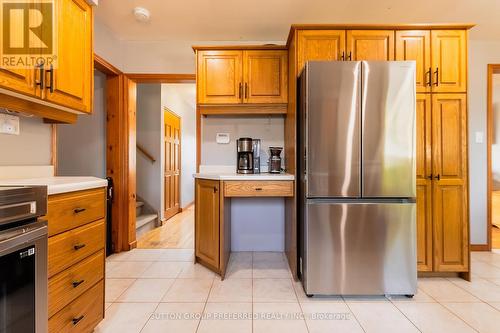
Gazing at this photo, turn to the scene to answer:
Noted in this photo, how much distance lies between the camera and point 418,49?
84.4 inches

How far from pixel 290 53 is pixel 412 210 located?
170cm

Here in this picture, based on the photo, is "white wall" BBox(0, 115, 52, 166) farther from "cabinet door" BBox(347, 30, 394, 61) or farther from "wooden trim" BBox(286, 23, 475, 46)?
"cabinet door" BBox(347, 30, 394, 61)

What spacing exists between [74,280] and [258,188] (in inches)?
53.7

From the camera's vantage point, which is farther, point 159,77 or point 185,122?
point 185,122

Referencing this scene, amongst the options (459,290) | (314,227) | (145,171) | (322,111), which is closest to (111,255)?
(145,171)

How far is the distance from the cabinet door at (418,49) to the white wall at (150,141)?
11.6ft

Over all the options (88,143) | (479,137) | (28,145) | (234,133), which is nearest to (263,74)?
(234,133)

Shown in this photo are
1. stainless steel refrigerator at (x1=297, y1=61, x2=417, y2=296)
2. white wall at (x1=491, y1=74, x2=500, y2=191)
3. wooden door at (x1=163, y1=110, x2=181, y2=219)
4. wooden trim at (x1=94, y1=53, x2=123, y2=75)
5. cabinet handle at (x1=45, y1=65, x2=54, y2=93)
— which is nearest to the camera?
cabinet handle at (x1=45, y1=65, x2=54, y2=93)

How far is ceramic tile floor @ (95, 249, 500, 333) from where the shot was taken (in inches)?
61.4

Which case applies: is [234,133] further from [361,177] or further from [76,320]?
[76,320]

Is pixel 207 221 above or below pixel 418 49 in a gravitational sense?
below

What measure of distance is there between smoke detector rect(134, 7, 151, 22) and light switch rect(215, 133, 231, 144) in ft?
4.37

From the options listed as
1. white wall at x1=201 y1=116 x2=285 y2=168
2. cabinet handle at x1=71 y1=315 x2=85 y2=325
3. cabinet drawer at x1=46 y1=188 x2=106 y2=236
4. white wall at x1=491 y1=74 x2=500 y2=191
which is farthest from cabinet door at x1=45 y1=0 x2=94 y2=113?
white wall at x1=491 y1=74 x2=500 y2=191

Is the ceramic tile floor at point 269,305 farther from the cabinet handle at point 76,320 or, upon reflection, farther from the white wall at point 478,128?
the white wall at point 478,128
